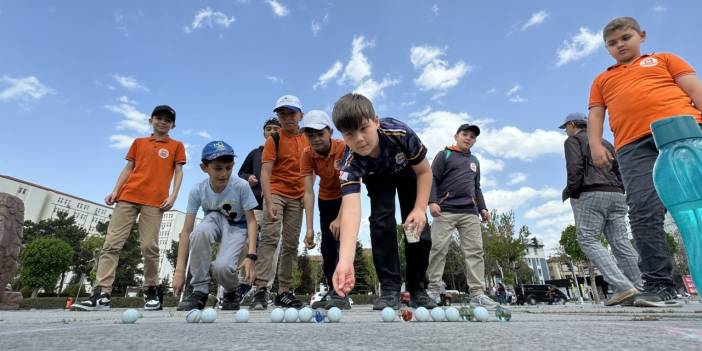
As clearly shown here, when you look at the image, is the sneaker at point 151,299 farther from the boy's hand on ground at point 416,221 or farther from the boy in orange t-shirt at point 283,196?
the boy's hand on ground at point 416,221

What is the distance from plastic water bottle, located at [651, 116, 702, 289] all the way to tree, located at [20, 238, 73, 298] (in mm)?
47839

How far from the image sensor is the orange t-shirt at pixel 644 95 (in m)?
3.14

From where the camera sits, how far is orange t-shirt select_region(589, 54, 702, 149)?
3143 mm

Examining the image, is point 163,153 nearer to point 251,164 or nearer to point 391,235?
point 251,164

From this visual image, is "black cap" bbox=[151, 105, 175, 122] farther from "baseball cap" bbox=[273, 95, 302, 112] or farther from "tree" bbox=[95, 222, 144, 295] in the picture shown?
"tree" bbox=[95, 222, 144, 295]

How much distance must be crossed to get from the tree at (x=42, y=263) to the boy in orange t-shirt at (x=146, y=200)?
42.3 metres

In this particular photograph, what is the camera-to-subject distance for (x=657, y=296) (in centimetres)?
305

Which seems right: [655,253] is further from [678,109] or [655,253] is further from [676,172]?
[676,172]

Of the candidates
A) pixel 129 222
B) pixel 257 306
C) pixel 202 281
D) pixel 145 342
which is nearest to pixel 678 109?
pixel 145 342

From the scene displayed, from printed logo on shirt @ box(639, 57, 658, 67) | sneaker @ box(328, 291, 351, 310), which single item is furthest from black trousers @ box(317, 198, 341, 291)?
printed logo on shirt @ box(639, 57, 658, 67)

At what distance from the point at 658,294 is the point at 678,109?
1509 millimetres

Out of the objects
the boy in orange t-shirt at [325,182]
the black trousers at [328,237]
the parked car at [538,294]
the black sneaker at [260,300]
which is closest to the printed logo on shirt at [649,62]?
the boy in orange t-shirt at [325,182]

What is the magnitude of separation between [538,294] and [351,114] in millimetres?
25262

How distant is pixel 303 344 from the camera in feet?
3.23
